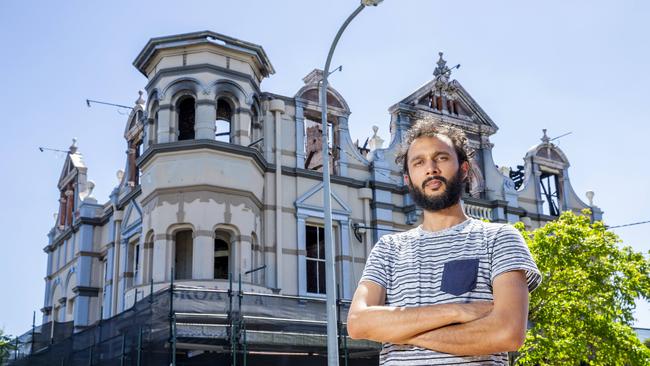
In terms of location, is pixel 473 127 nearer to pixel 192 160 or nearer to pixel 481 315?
pixel 192 160

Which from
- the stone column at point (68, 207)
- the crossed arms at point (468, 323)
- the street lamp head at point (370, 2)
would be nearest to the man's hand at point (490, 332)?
the crossed arms at point (468, 323)

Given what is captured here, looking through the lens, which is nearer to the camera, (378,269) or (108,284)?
(378,269)

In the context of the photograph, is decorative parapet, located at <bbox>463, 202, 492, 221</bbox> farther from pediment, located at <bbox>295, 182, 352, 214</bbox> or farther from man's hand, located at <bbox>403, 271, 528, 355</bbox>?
man's hand, located at <bbox>403, 271, 528, 355</bbox>

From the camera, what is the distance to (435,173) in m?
3.28

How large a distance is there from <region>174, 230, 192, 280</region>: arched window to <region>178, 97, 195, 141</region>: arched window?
2796 mm

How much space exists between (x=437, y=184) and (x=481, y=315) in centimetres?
63

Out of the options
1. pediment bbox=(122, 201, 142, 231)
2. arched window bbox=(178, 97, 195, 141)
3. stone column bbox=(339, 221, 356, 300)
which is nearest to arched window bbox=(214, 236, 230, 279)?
pediment bbox=(122, 201, 142, 231)

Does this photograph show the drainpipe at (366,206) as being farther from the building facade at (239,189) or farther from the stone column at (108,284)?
the stone column at (108,284)

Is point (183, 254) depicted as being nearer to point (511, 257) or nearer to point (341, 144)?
point (341, 144)

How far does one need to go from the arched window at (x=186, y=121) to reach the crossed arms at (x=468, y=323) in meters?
19.0

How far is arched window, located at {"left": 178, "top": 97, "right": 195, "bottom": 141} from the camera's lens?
21.4 m

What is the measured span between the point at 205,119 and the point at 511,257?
58.1 feet

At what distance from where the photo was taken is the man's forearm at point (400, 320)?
2867mm

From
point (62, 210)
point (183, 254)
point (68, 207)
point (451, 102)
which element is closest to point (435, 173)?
point (183, 254)
